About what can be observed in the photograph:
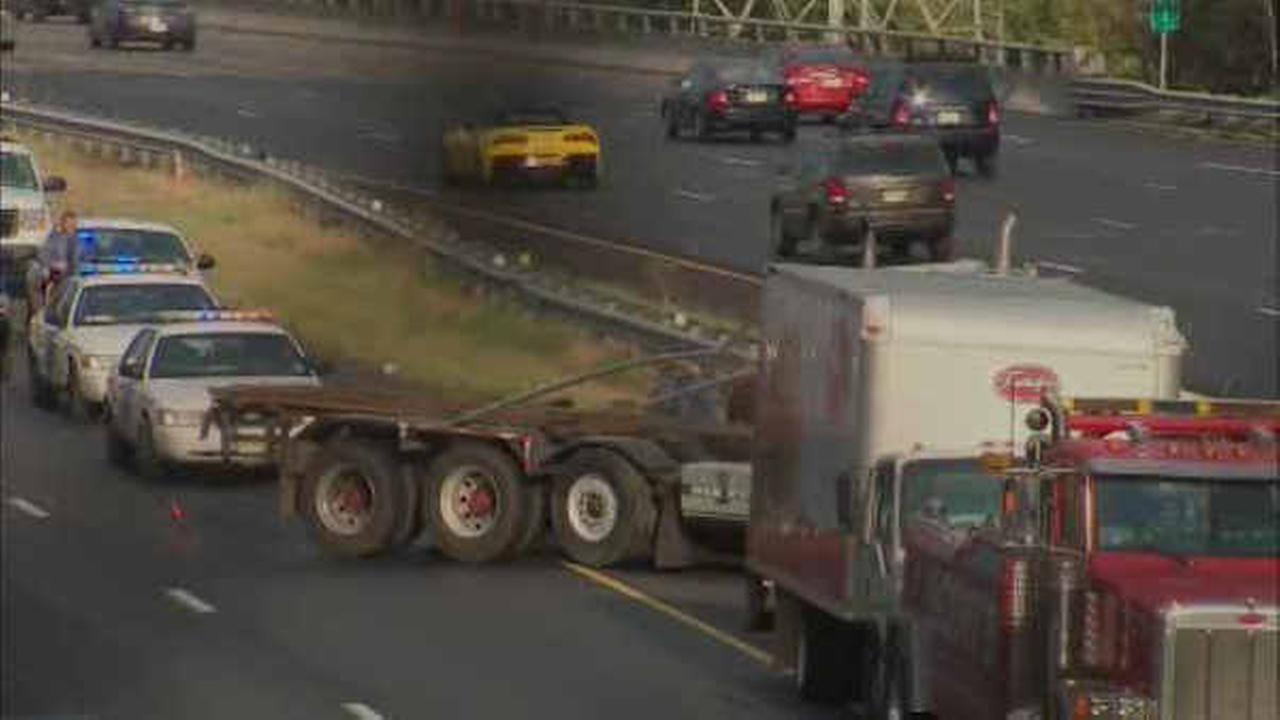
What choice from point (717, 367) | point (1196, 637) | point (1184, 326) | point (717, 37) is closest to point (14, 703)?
point (1196, 637)

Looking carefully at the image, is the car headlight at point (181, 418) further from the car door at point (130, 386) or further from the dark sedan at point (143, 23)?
the dark sedan at point (143, 23)

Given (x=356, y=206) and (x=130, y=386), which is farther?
(x=356, y=206)

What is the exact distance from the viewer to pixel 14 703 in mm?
21250

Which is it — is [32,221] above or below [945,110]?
below

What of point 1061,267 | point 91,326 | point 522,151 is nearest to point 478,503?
point 91,326

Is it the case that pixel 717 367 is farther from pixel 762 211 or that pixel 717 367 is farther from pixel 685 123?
pixel 685 123

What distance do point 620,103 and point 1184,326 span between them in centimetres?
3162

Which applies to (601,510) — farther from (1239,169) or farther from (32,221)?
(1239,169)

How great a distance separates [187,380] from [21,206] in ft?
51.8

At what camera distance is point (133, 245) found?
44.3 m

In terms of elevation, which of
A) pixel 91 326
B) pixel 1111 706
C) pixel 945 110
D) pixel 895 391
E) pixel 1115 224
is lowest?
pixel 1115 224

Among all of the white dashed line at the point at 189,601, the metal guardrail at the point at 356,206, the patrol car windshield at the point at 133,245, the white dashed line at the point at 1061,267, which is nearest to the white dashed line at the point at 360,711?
the white dashed line at the point at 189,601

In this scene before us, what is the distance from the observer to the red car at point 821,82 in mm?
68250

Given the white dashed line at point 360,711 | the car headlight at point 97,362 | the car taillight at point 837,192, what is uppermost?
the white dashed line at point 360,711
